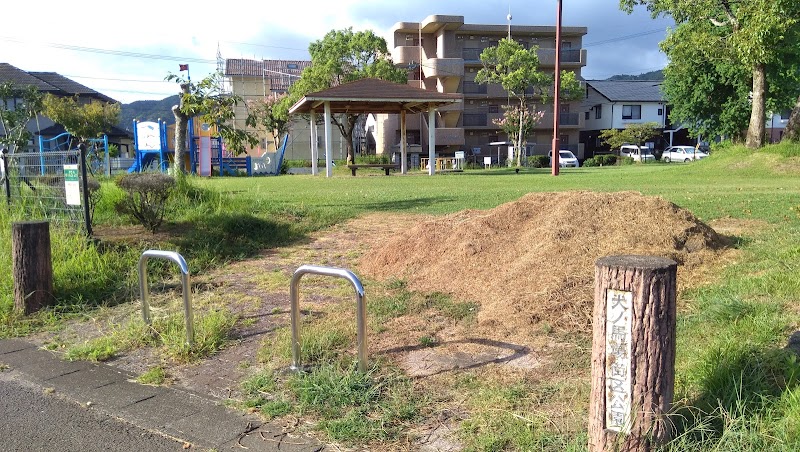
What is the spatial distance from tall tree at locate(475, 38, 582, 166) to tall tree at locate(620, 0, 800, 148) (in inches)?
621

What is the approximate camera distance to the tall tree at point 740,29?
16.4m

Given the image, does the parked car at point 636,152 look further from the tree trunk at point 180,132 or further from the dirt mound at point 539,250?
the dirt mound at point 539,250

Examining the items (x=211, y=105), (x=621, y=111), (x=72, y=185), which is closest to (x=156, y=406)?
(x=72, y=185)

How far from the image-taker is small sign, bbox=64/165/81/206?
671cm

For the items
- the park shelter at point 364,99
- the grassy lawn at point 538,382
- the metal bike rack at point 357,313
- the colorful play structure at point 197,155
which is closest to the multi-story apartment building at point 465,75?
the colorful play structure at point 197,155

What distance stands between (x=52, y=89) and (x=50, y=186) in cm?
5466

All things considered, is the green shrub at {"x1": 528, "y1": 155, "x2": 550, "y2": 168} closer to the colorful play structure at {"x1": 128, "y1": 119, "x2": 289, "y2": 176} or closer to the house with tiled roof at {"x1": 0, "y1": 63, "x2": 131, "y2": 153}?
the colorful play structure at {"x1": 128, "y1": 119, "x2": 289, "y2": 176}

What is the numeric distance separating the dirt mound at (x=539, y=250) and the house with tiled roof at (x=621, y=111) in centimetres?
4651

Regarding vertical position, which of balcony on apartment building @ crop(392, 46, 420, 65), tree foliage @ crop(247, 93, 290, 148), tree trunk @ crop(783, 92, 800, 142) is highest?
balcony on apartment building @ crop(392, 46, 420, 65)

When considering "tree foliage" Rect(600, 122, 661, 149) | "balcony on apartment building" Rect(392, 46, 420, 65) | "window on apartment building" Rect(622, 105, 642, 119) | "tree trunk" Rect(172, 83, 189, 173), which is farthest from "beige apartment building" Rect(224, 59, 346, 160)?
"tree trunk" Rect(172, 83, 189, 173)

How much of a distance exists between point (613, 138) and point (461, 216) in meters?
42.0

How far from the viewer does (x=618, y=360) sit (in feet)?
7.95

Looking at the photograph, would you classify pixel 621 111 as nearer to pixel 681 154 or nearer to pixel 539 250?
pixel 681 154

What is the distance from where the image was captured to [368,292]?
17.6 feet
